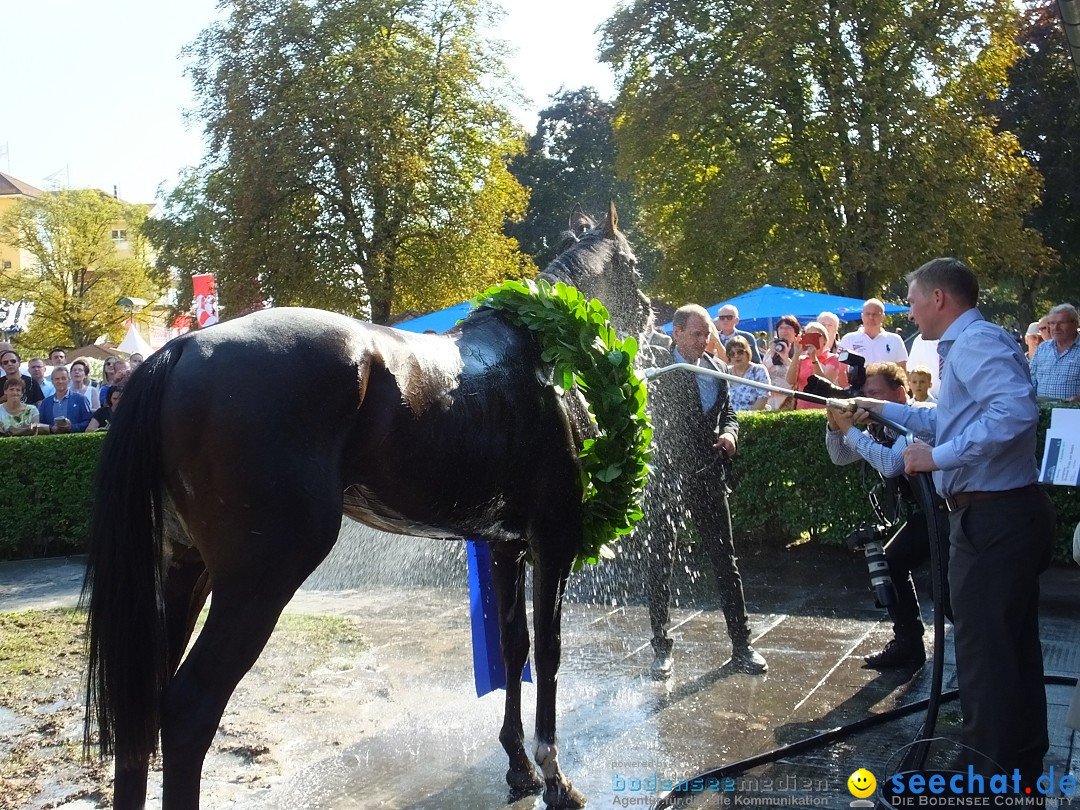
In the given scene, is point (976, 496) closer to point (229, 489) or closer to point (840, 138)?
point (229, 489)

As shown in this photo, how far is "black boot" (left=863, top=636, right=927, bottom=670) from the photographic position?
18.3 feet

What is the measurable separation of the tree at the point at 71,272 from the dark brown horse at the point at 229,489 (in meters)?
47.6

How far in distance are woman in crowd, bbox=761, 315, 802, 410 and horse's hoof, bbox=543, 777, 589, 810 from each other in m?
7.11

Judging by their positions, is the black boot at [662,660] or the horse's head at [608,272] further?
the black boot at [662,660]

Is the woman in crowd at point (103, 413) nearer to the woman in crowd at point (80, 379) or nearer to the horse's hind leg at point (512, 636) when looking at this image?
the woman in crowd at point (80, 379)

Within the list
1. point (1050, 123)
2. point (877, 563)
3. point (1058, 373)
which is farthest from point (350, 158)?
point (877, 563)

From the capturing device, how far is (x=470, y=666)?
5.82 meters

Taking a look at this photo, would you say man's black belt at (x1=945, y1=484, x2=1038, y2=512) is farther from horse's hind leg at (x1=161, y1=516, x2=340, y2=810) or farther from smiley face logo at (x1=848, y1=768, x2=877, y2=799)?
horse's hind leg at (x1=161, y1=516, x2=340, y2=810)

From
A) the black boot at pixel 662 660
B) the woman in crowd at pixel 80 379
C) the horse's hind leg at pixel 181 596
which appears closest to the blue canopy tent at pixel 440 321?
the woman in crowd at pixel 80 379

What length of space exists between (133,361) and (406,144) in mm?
13691

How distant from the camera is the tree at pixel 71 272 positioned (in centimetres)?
4688

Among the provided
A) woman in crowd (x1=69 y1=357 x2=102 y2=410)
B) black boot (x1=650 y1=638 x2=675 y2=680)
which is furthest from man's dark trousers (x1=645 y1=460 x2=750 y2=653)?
woman in crowd (x1=69 y1=357 x2=102 y2=410)

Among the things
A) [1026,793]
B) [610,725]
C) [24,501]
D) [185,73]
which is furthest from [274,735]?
[185,73]

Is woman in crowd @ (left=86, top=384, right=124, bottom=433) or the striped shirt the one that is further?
woman in crowd @ (left=86, top=384, right=124, bottom=433)
